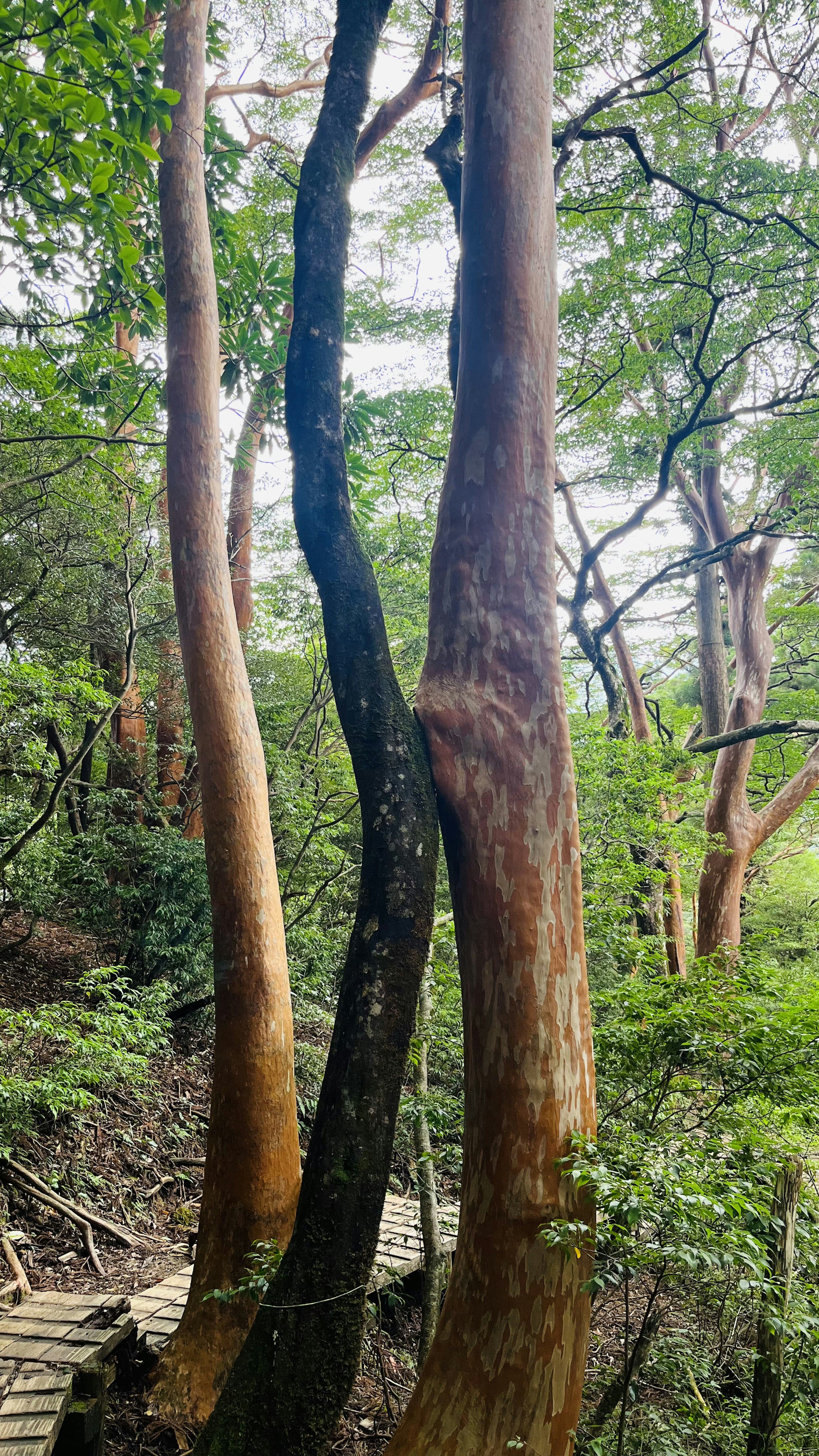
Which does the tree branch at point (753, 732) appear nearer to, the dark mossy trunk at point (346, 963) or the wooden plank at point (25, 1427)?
the dark mossy trunk at point (346, 963)

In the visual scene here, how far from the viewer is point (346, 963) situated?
9.01 feet

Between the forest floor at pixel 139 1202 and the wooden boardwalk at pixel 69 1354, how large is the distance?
0.26 m

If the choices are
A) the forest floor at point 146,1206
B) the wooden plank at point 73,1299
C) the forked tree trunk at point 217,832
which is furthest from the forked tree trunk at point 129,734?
the wooden plank at point 73,1299

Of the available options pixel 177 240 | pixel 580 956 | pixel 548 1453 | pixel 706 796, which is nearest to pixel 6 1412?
pixel 548 1453

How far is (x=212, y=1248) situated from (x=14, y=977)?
463 cm

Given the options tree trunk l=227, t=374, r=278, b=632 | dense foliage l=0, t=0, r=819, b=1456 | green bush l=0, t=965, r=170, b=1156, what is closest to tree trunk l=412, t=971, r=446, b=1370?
dense foliage l=0, t=0, r=819, b=1456

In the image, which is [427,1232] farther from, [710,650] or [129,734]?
[710,650]

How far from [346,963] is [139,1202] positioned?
4053 mm

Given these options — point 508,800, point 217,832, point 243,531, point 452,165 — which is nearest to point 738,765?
point 243,531

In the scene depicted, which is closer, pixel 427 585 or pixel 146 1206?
pixel 146 1206

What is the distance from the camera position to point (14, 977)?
7398 millimetres

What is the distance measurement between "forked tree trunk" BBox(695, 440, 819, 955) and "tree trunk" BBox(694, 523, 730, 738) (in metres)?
0.24

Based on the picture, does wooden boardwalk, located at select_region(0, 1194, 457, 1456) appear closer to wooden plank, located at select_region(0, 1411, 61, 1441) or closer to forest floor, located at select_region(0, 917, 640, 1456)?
wooden plank, located at select_region(0, 1411, 61, 1441)

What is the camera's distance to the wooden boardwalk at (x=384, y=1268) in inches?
149
